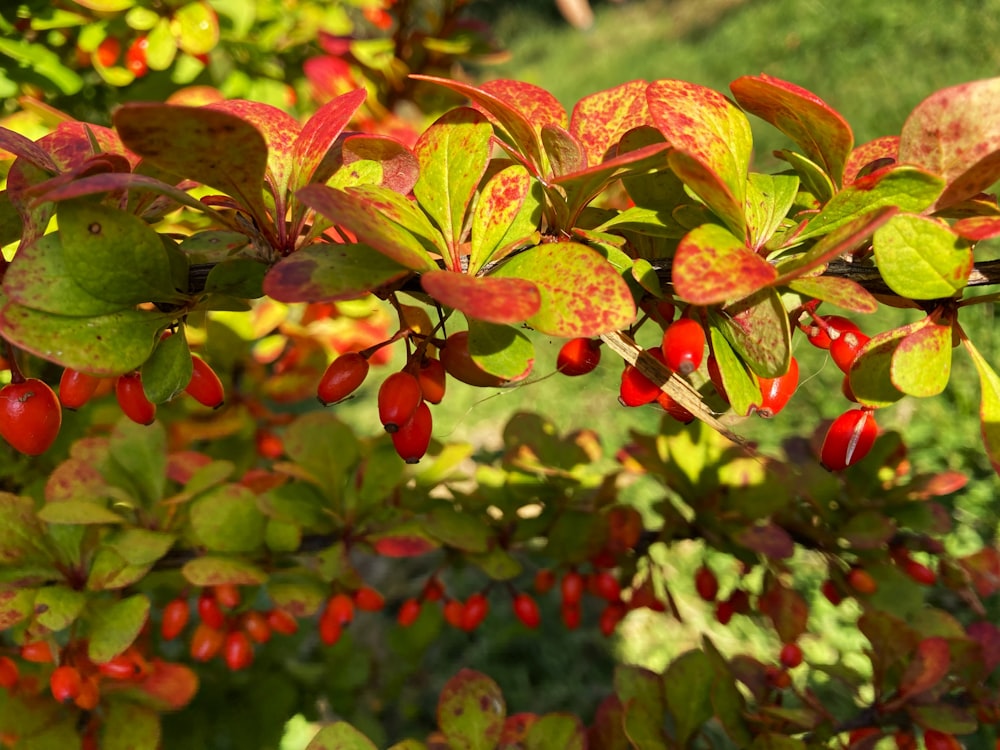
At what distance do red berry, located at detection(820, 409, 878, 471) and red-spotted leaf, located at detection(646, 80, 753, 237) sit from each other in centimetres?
20

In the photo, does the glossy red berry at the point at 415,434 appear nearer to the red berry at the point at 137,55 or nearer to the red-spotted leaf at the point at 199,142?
the red-spotted leaf at the point at 199,142

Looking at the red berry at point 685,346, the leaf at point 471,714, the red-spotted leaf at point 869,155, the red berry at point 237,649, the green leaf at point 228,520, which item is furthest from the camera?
the red berry at point 237,649

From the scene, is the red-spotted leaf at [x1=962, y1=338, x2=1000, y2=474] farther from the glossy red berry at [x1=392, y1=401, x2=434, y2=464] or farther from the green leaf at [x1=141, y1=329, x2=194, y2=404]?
the green leaf at [x1=141, y1=329, x2=194, y2=404]

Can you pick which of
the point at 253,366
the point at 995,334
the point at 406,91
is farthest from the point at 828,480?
the point at 995,334

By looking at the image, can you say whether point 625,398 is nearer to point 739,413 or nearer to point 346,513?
point 739,413

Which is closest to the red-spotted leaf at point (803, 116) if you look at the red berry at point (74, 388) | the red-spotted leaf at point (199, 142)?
the red-spotted leaf at point (199, 142)

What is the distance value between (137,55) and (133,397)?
1032 millimetres

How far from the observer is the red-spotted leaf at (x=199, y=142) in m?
0.49

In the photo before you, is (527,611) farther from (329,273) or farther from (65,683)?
(329,273)

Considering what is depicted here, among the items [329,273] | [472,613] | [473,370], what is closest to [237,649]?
[472,613]

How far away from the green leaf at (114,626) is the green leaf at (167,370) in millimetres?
404

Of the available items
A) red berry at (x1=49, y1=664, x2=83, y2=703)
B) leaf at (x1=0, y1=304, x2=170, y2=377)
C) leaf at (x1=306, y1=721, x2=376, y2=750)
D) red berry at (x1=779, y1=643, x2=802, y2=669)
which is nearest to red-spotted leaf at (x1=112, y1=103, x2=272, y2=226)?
leaf at (x1=0, y1=304, x2=170, y2=377)

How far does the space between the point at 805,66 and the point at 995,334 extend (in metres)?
2.88

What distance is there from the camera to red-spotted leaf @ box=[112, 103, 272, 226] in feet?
1.60
